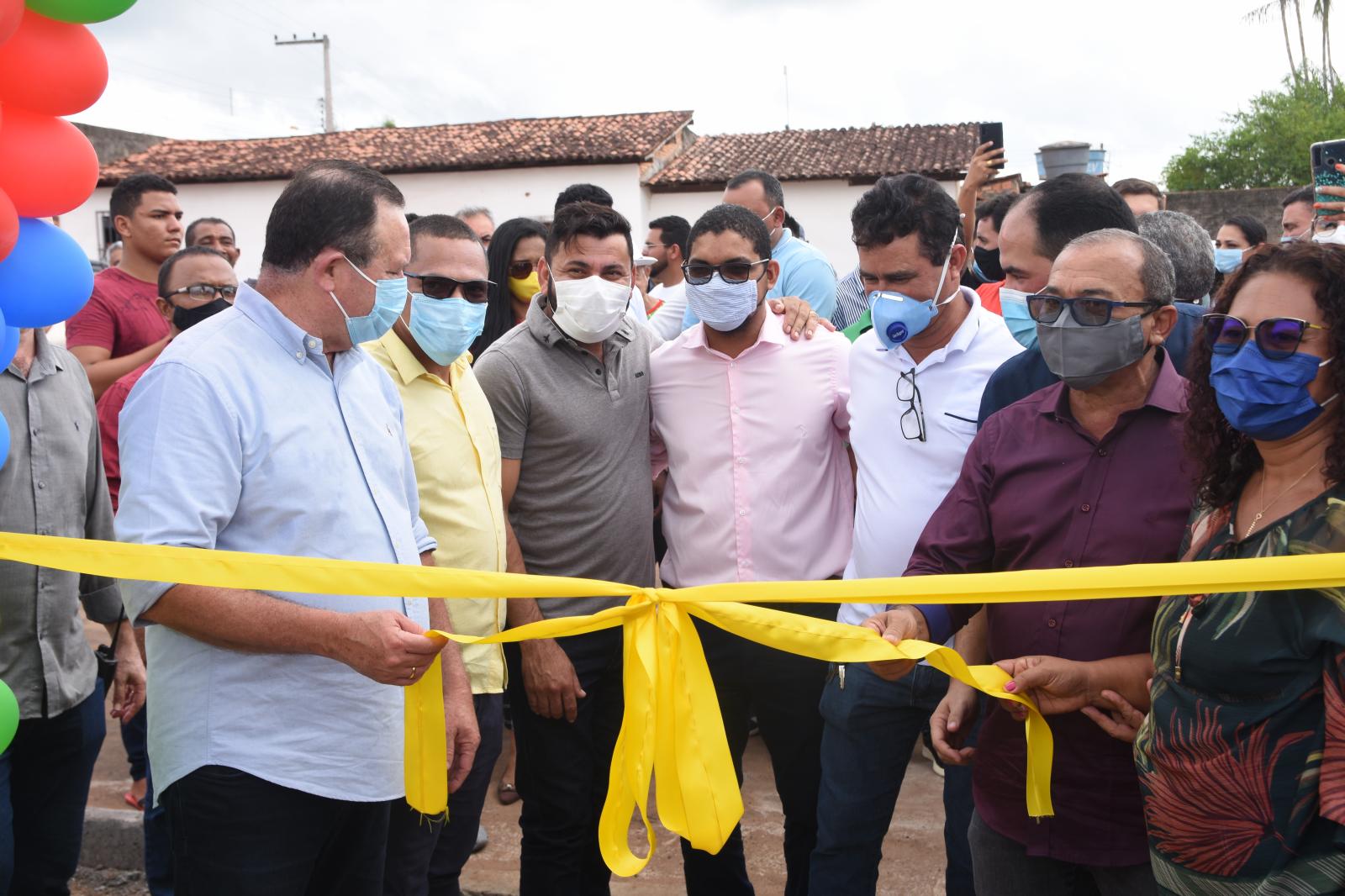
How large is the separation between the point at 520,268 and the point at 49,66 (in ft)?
9.39

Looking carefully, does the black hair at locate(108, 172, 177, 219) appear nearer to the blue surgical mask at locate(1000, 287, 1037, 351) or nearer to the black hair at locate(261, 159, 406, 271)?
the black hair at locate(261, 159, 406, 271)

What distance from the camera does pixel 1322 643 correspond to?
1.91 m

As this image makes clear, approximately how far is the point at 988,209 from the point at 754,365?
14.7 feet

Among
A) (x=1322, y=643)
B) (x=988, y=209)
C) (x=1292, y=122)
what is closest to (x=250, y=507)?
(x=1322, y=643)

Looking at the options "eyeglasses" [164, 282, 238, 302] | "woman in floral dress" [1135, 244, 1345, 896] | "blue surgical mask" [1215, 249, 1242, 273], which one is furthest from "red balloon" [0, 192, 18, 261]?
"blue surgical mask" [1215, 249, 1242, 273]

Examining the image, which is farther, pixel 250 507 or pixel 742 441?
pixel 742 441

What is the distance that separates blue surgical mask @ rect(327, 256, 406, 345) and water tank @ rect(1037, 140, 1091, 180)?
5.90m

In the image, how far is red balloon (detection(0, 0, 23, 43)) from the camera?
93.4 inches

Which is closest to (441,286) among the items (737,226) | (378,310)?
(378,310)

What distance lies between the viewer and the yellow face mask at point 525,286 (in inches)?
215

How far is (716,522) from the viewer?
3.69 m

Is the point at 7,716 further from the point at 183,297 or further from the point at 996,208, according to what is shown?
the point at 996,208

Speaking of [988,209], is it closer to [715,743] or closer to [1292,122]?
[715,743]

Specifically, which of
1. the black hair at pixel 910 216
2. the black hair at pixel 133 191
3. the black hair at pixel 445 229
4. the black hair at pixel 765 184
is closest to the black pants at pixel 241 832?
the black hair at pixel 445 229
